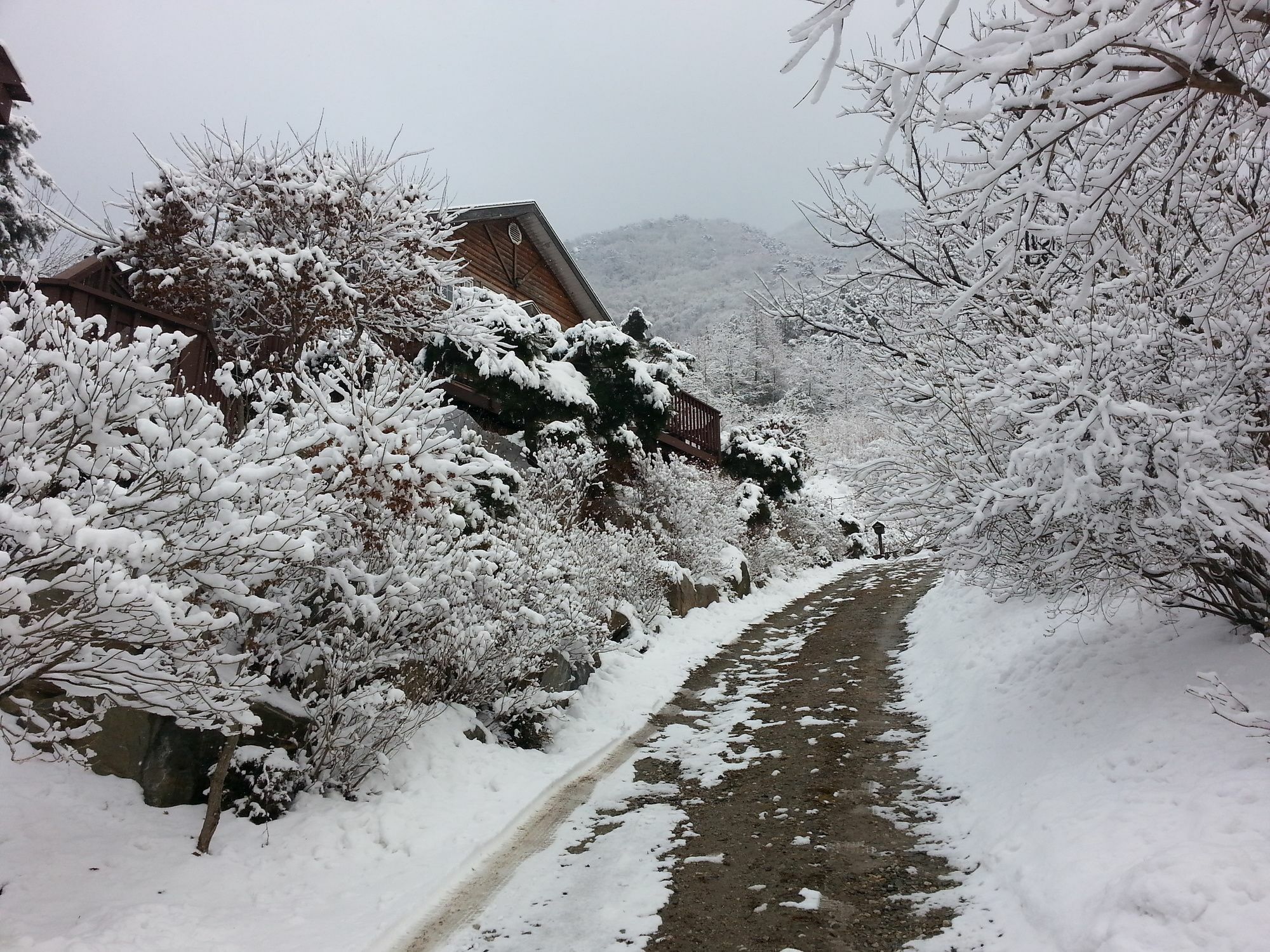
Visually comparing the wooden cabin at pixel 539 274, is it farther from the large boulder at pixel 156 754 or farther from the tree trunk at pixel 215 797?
the tree trunk at pixel 215 797

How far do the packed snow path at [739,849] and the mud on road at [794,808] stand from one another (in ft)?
0.04

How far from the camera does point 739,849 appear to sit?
499 cm

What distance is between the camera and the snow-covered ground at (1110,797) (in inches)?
125

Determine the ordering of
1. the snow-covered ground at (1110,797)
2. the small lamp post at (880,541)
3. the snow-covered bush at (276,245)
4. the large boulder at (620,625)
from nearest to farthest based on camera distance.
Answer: the snow-covered ground at (1110,797) → the snow-covered bush at (276,245) → the large boulder at (620,625) → the small lamp post at (880,541)

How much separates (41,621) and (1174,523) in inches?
221

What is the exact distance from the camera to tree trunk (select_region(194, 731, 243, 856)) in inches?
174

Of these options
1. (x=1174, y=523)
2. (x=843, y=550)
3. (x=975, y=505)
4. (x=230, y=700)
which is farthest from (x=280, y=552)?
(x=843, y=550)

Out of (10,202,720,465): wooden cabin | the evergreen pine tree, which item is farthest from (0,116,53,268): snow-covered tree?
the evergreen pine tree

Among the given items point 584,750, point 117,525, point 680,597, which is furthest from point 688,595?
point 117,525

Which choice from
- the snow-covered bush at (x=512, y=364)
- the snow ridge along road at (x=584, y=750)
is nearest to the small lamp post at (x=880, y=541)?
the snow ridge along road at (x=584, y=750)

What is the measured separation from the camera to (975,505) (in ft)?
16.7

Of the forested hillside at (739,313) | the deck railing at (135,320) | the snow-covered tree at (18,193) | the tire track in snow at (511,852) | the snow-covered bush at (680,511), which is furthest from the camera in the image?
the snow-covered tree at (18,193)

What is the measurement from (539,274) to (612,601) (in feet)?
36.9

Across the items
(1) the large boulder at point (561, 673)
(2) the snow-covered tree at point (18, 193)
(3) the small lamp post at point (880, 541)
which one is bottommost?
(3) the small lamp post at point (880, 541)
